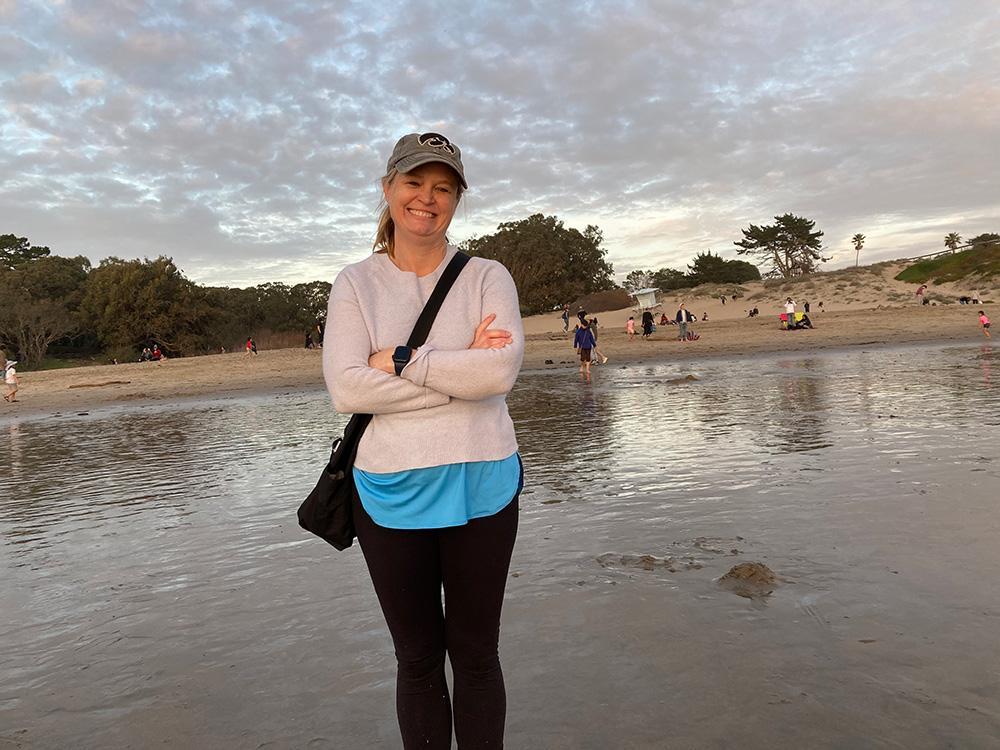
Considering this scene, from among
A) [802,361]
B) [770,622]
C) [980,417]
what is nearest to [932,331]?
[802,361]

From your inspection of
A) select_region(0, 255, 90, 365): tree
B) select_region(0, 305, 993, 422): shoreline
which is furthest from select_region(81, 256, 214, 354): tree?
select_region(0, 305, 993, 422): shoreline

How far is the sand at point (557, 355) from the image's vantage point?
24516mm

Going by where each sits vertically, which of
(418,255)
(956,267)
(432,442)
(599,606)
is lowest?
(599,606)

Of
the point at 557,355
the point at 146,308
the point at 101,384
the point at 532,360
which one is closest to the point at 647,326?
the point at 557,355

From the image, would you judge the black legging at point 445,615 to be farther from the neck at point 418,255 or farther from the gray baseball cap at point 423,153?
the gray baseball cap at point 423,153

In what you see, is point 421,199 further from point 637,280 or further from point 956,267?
point 637,280

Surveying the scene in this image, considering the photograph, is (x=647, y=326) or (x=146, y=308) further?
(x=146, y=308)

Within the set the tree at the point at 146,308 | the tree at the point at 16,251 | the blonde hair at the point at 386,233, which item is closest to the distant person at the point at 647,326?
the tree at the point at 146,308

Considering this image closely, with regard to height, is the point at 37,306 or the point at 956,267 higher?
the point at 37,306

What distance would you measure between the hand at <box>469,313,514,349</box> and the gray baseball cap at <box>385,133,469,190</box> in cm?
49

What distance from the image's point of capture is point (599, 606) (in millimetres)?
3848

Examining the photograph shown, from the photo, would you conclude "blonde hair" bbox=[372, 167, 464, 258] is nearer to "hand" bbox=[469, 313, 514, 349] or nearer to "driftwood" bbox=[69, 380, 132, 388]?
"hand" bbox=[469, 313, 514, 349]

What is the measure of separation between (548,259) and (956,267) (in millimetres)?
25769

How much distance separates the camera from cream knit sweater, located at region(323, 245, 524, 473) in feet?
7.14
